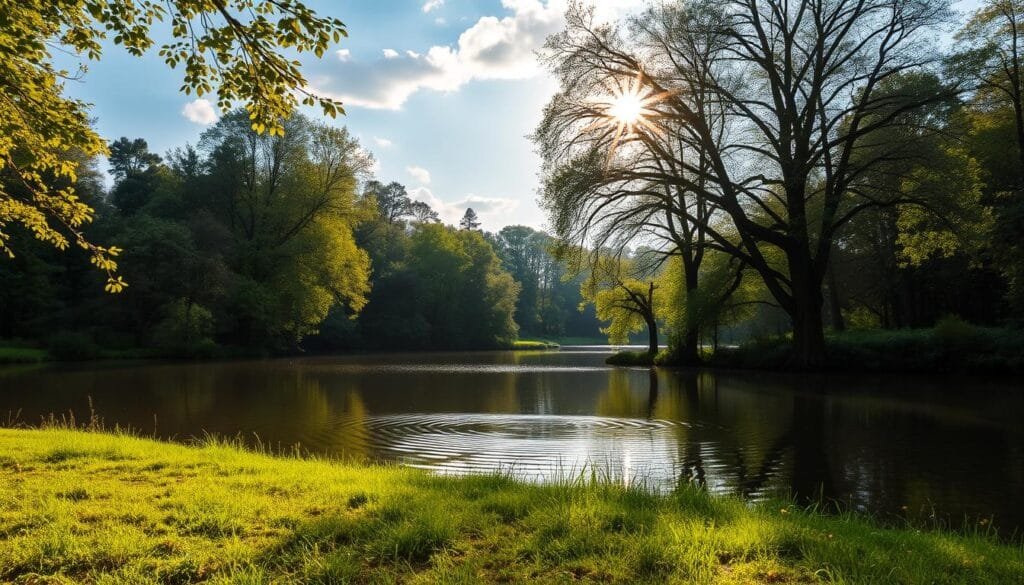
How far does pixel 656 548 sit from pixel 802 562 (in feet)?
2.71

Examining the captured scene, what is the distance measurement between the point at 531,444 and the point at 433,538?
6330mm

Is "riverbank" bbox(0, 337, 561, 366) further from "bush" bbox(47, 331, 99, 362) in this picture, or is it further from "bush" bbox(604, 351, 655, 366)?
"bush" bbox(604, 351, 655, 366)

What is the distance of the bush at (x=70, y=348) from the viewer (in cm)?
3406

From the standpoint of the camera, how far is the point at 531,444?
1005 cm

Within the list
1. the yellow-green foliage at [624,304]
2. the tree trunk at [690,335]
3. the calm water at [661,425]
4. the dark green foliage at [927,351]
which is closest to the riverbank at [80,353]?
the calm water at [661,425]

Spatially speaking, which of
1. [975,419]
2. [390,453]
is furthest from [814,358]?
[390,453]

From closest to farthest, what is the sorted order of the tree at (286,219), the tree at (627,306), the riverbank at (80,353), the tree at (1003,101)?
the tree at (1003,101), the riverbank at (80,353), the tree at (627,306), the tree at (286,219)

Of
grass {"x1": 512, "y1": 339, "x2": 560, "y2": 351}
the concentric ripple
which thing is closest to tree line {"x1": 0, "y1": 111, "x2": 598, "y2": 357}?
grass {"x1": 512, "y1": 339, "x2": 560, "y2": 351}

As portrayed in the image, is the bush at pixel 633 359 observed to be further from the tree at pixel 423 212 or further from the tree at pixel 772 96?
the tree at pixel 423 212

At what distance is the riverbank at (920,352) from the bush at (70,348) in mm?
36401

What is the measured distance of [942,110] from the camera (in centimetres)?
2634

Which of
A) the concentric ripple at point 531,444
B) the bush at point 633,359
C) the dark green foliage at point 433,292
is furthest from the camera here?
the dark green foliage at point 433,292

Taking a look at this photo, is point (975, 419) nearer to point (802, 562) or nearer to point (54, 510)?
point (802, 562)

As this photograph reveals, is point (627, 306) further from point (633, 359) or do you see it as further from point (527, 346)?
point (527, 346)
